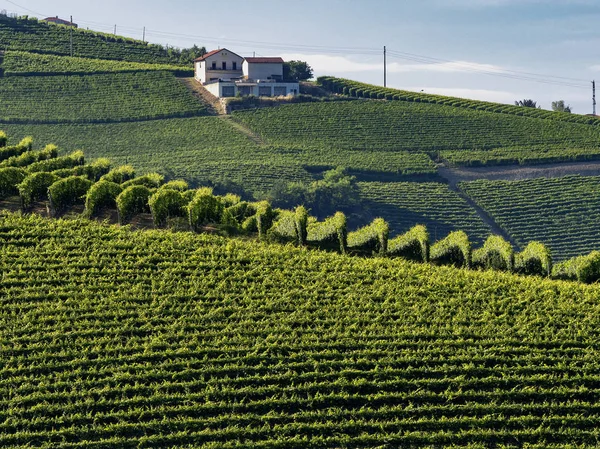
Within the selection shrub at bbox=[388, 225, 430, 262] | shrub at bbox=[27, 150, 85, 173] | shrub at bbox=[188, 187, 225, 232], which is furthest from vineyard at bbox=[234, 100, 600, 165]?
shrub at bbox=[188, 187, 225, 232]

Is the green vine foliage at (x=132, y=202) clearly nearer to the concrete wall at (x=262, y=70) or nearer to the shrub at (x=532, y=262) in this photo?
the shrub at (x=532, y=262)

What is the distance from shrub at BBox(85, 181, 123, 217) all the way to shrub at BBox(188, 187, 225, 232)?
3146 millimetres

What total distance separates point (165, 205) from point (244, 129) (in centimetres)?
4740

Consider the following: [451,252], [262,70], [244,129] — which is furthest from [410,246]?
[262,70]

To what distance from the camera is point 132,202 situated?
30531mm

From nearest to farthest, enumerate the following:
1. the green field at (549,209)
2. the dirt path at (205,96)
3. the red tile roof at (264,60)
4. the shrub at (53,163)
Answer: the shrub at (53,163) < the green field at (549,209) < the dirt path at (205,96) < the red tile roof at (264,60)

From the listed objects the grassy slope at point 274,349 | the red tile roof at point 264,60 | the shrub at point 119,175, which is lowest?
the grassy slope at point 274,349

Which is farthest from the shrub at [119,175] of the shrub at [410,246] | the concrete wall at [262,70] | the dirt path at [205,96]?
the concrete wall at [262,70]

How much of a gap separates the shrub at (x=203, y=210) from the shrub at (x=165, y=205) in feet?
2.30

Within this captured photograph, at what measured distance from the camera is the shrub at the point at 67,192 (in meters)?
30.2

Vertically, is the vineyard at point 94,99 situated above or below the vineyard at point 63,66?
below

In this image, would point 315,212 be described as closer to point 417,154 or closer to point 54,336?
point 417,154

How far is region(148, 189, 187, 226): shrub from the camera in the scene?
2973 centimetres

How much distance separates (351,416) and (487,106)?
72.2 metres
